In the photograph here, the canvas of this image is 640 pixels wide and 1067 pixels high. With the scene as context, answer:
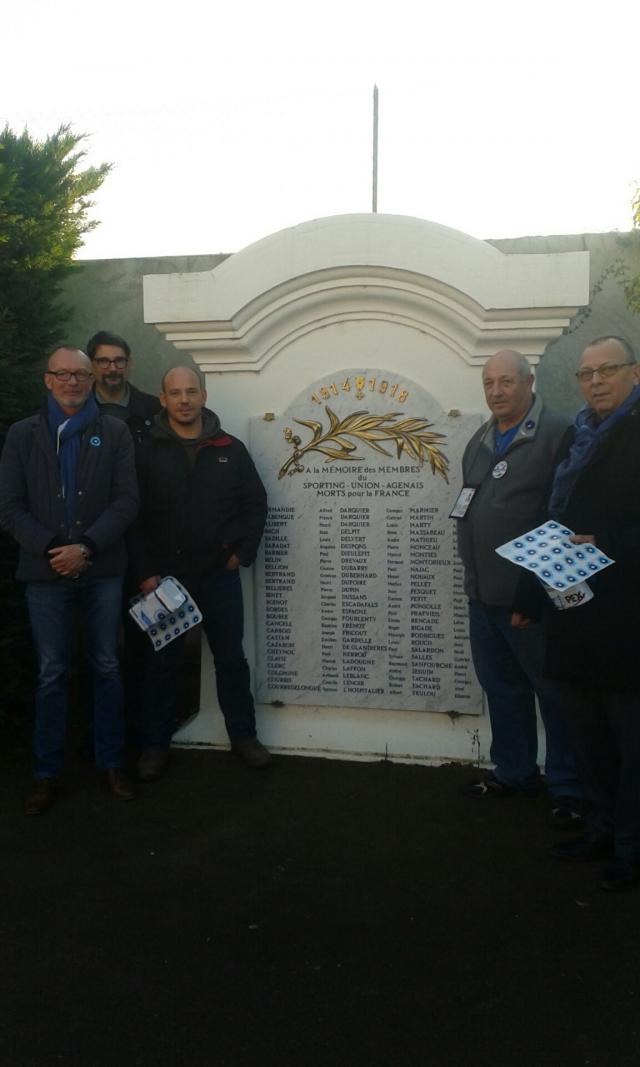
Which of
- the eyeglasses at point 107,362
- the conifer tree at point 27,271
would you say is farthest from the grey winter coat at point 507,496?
the conifer tree at point 27,271

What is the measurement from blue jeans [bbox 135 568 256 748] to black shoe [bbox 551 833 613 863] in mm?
1716

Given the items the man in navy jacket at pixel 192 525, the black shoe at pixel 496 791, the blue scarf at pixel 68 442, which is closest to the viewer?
the blue scarf at pixel 68 442

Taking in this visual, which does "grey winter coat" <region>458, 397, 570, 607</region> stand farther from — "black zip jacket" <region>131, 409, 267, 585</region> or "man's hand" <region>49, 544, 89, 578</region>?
"man's hand" <region>49, 544, 89, 578</region>

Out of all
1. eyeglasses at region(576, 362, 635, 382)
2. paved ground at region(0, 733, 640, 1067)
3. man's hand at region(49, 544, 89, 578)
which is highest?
eyeglasses at region(576, 362, 635, 382)

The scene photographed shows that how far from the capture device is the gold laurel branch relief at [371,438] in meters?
4.67

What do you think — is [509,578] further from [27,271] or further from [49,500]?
[27,271]

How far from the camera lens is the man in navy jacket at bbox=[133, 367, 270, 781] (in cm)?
453

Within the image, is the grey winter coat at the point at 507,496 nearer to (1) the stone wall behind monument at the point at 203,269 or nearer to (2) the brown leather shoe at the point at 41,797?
(2) the brown leather shoe at the point at 41,797

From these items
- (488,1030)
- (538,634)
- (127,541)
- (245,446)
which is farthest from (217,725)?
(488,1030)

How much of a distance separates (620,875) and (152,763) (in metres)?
2.25

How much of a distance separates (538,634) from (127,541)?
198 centimetres

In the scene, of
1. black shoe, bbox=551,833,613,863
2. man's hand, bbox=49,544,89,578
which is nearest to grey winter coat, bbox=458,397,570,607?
black shoe, bbox=551,833,613,863

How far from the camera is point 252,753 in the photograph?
473 centimetres

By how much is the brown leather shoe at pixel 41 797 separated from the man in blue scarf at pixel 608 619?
230 centimetres
